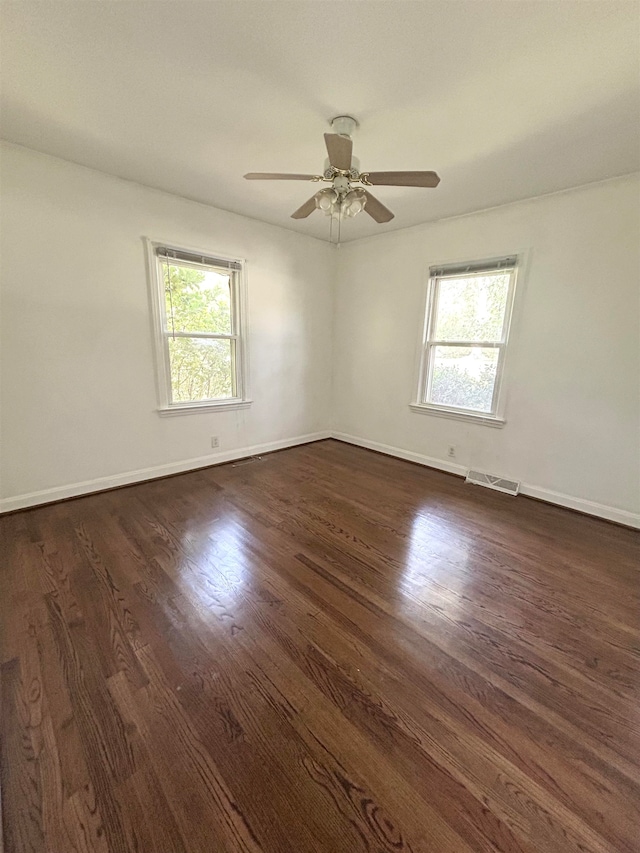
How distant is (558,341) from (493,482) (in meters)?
1.41

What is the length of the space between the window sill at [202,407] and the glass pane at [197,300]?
744 mm

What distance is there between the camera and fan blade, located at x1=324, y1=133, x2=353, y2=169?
1641 millimetres

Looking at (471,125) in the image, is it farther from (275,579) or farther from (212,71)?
(275,579)

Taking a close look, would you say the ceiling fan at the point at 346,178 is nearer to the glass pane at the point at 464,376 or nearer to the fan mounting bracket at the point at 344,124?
the fan mounting bracket at the point at 344,124

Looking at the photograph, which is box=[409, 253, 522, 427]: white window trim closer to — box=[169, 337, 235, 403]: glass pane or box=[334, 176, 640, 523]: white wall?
box=[334, 176, 640, 523]: white wall

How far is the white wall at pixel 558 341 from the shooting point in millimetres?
2615

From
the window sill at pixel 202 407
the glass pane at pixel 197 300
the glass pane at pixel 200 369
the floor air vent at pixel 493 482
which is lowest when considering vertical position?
the floor air vent at pixel 493 482

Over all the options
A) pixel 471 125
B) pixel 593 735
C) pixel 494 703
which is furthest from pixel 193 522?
pixel 471 125

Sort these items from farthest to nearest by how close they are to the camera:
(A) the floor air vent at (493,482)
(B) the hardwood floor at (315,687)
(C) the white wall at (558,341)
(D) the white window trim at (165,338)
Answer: (A) the floor air vent at (493,482), (D) the white window trim at (165,338), (C) the white wall at (558,341), (B) the hardwood floor at (315,687)

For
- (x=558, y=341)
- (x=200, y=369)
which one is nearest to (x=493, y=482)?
(x=558, y=341)

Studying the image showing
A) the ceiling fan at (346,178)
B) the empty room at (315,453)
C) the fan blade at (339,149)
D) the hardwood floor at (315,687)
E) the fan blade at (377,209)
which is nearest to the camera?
the hardwood floor at (315,687)

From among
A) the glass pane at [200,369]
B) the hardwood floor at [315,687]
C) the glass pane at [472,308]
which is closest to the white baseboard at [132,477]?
the hardwood floor at [315,687]

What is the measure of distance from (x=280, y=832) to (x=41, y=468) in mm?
2881

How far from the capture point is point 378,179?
1986 mm
